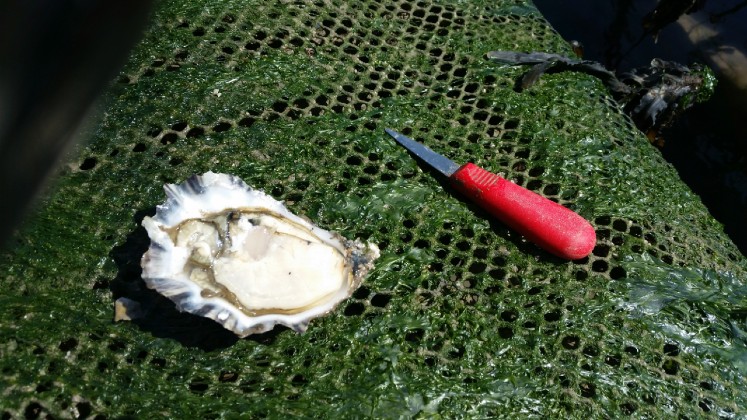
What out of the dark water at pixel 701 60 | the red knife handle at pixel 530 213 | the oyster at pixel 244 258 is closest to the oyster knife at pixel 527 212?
the red knife handle at pixel 530 213

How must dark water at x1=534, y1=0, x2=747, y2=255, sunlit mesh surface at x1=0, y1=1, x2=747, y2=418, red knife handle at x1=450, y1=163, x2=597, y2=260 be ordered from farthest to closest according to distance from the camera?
1. dark water at x1=534, y1=0, x2=747, y2=255
2. red knife handle at x1=450, y1=163, x2=597, y2=260
3. sunlit mesh surface at x1=0, y1=1, x2=747, y2=418

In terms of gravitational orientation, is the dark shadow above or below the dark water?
below

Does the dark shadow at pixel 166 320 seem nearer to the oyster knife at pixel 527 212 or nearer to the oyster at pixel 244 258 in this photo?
the oyster at pixel 244 258

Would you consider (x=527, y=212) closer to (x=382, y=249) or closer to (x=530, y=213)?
(x=530, y=213)

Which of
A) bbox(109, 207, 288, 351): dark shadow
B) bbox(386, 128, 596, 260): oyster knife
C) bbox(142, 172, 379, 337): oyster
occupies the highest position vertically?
bbox(386, 128, 596, 260): oyster knife

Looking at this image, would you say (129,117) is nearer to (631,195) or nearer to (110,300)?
(110,300)

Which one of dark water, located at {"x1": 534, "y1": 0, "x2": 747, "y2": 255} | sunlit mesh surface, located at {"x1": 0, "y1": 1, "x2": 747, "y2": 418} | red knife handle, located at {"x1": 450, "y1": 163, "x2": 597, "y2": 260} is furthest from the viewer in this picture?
dark water, located at {"x1": 534, "y1": 0, "x2": 747, "y2": 255}

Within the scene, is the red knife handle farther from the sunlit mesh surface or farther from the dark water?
the dark water

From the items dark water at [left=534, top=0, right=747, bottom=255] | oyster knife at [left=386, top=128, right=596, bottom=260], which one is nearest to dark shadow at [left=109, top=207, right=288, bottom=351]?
oyster knife at [left=386, top=128, right=596, bottom=260]
